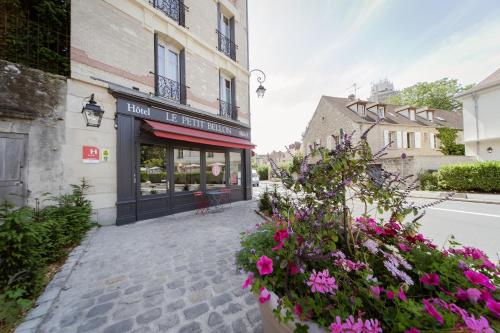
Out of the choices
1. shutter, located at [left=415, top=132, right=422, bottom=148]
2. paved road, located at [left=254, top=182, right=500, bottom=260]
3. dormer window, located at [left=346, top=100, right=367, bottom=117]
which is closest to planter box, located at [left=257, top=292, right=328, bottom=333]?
paved road, located at [left=254, top=182, right=500, bottom=260]

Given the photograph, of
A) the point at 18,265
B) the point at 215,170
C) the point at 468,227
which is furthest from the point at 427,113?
the point at 18,265

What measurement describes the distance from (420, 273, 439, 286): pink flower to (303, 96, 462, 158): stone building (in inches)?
679

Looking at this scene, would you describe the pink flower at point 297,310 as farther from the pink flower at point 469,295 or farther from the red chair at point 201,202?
the red chair at point 201,202

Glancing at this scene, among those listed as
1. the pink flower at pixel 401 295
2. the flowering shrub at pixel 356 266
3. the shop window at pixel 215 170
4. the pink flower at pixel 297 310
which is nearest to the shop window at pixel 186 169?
the shop window at pixel 215 170

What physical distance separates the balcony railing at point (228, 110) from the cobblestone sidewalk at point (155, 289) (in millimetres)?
6132

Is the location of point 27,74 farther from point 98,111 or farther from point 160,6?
point 160,6

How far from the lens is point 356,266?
1478mm

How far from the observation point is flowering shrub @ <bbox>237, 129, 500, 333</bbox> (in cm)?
113

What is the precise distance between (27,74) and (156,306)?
582cm

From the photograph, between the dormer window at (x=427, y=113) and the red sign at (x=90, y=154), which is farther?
the dormer window at (x=427, y=113)

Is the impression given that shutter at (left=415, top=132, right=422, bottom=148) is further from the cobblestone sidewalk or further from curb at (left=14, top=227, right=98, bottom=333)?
curb at (left=14, top=227, right=98, bottom=333)

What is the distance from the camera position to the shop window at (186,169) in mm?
7172

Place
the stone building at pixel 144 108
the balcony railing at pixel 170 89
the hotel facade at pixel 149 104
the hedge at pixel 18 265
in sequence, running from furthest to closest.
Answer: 1. the balcony railing at pixel 170 89
2. the hotel facade at pixel 149 104
3. the stone building at pixel 144 108
4. the hedge at pixel 18 265

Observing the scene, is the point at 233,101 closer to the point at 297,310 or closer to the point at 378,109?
the point at 297,310
